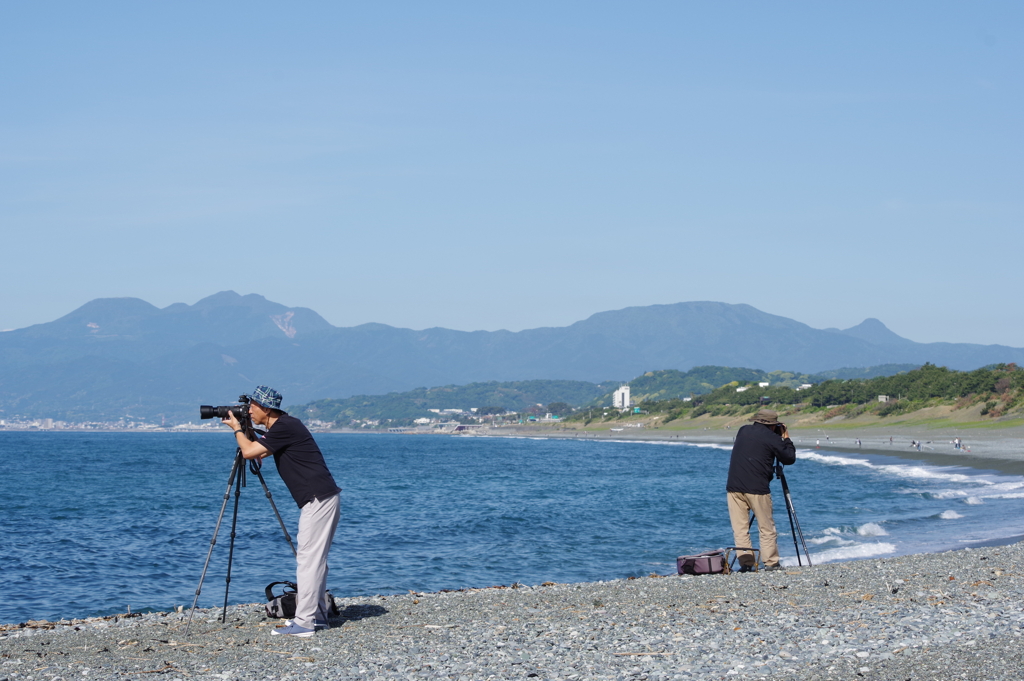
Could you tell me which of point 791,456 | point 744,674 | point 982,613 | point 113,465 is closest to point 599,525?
point 791,456

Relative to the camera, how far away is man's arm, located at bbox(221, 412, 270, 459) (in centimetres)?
880

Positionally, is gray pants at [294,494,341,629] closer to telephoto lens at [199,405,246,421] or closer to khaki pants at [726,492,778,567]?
telephoto lens at [199,405,246,421]

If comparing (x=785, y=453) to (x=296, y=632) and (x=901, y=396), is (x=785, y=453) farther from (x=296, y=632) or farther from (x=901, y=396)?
(x=901, y=396)

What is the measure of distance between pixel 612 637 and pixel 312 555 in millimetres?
2955

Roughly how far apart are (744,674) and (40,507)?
3659cm

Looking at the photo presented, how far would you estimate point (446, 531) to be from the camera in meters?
26.5

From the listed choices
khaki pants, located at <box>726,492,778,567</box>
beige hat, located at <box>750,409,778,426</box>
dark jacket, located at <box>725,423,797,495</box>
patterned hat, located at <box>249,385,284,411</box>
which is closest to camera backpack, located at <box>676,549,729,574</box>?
khaki pants, located at <box>726,492,778,567</box>

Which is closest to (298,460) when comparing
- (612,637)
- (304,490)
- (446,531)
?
(304,490)

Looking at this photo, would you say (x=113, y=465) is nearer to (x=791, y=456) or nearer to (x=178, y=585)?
(x=178, y=585)

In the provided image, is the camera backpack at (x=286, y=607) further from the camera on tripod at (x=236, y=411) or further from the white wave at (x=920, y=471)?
the white wave at (x=920, y=471)

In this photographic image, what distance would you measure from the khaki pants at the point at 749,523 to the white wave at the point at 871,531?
40.0ft

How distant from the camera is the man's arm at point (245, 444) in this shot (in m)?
8.80

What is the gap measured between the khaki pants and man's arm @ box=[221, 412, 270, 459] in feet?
20.8

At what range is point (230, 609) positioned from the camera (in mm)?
11320
